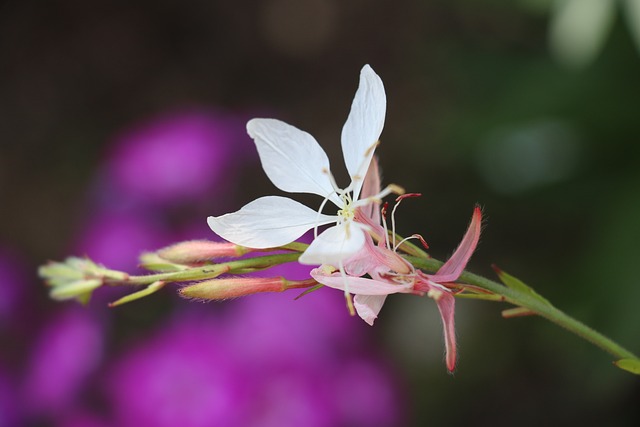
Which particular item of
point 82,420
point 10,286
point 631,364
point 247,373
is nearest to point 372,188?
point 631,364

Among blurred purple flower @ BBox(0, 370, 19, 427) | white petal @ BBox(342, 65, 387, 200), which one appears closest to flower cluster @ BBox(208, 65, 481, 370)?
white petal @ BBox(342, 65, 387, 200)

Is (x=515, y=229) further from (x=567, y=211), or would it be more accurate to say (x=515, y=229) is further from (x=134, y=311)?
(x=134, y=311)

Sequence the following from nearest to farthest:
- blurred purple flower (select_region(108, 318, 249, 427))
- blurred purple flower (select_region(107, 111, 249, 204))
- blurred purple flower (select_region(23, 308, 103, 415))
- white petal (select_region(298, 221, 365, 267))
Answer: white petal (select_region(298, 221, 365, 267)), blurred purple flower (select_region(108, 318, 249, 427)), blurred purple flower (select_region(23, 308, 103, 415)), blurred purple flower (select_region(107, 111, 249, 204))

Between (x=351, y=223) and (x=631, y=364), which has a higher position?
(x=351, y=223)

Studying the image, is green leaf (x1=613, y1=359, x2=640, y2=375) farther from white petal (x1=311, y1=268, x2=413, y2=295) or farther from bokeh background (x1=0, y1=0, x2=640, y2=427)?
bokeh background (x1=0, y1=0, x2=640, y2=427)

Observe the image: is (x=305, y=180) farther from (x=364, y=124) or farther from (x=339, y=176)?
(x=339, y=176)

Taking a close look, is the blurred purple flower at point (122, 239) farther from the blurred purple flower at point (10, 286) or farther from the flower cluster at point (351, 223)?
the flower cluster at point (351, 223)

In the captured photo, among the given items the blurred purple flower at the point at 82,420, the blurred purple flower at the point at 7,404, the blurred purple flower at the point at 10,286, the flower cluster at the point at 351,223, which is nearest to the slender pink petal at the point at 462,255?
the flower cluster at the point at 351,223
